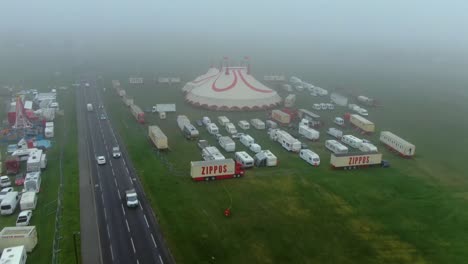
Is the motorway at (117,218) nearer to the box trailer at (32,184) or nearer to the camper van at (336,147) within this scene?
the box trailer at (32,184)

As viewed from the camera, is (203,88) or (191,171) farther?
(203,88)

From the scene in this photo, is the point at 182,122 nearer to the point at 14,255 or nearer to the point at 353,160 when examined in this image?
the point at 353,160

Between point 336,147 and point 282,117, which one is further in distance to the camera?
point 282,117

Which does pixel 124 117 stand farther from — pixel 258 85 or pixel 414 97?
pixel 414 97

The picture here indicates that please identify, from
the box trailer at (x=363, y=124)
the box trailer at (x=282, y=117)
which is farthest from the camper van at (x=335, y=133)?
the box trailer at (x=282, y=117)

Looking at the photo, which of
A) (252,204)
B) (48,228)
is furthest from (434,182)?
(48,228)

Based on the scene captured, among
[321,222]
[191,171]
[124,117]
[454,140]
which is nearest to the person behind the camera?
[321,222]

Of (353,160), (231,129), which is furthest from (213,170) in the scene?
(231,129)
